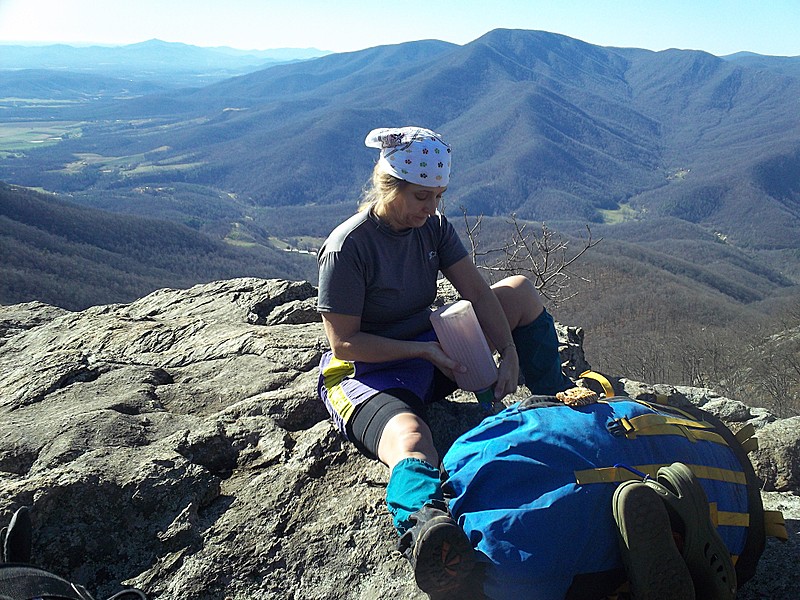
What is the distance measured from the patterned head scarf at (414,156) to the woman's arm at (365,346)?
83 centimetres

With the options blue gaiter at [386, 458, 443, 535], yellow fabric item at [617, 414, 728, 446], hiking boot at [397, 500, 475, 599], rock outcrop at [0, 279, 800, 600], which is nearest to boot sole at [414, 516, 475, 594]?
hiking boot at [397, 500, 475, 599]

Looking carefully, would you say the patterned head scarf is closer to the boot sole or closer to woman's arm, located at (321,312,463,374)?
woman's arm, located at (321,312,463,374)

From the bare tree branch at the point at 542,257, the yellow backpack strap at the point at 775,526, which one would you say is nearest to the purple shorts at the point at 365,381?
the yellow backpack strap at the point at 775,526

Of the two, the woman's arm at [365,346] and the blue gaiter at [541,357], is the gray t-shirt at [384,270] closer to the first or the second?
the woman's arm at [365,346]

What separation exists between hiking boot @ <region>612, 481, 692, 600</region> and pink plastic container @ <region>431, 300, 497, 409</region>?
4.71ft

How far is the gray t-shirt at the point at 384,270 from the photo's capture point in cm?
348

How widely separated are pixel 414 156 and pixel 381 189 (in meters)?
0.29

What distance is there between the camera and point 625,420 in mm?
2736

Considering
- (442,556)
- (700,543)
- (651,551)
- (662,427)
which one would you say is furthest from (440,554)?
(662,427)

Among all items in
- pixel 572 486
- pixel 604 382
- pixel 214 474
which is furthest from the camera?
pixel 214 474

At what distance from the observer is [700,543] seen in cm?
238

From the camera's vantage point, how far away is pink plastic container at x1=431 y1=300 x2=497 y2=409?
3656mm

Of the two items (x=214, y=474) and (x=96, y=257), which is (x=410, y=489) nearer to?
(x=214, y=474)

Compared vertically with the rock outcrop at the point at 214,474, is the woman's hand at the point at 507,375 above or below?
above
